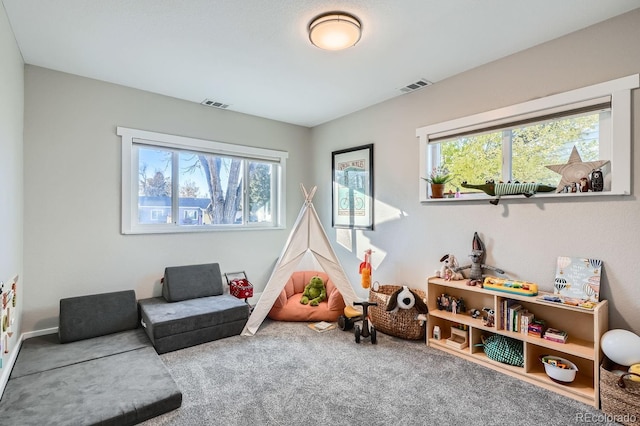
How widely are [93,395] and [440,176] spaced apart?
328 cm

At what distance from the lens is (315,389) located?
7.52ft

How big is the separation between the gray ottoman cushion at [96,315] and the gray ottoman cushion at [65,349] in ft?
0.24

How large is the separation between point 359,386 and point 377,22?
2602 mm

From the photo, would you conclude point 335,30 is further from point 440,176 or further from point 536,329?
point 536,329

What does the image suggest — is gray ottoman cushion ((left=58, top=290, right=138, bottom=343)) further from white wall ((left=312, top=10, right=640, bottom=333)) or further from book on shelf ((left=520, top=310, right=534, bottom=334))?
book on shelf ((left=520, top=310, right=534, bottom=334))

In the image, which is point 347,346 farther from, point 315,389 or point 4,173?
point 4,173

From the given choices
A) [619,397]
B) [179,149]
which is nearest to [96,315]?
[179,149]

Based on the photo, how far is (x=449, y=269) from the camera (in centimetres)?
303

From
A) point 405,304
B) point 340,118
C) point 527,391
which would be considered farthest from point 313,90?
point 527,391

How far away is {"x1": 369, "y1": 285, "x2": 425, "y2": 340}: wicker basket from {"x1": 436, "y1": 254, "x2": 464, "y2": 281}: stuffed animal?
15.3 inches

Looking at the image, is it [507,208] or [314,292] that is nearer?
[507,208]

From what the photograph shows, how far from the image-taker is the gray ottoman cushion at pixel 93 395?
1.81m

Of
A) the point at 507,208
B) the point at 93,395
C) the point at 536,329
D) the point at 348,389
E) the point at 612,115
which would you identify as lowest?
the point at 348,389

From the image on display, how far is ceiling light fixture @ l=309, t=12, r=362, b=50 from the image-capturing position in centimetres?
214
